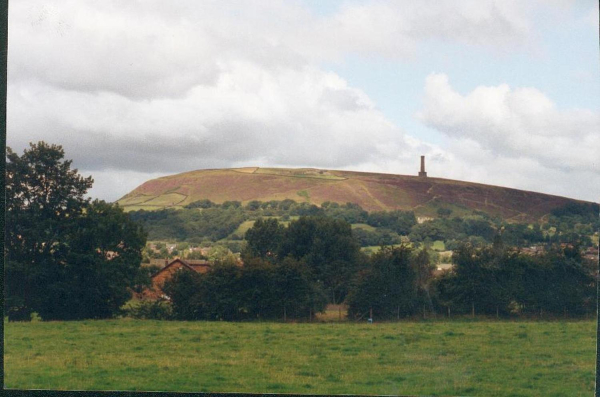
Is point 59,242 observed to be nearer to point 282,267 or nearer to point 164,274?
point 164,274

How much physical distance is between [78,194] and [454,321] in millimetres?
2665

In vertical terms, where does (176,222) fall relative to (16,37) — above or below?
below

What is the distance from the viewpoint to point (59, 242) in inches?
158

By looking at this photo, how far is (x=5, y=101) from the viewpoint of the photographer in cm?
251

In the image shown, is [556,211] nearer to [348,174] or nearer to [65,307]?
[348,174]

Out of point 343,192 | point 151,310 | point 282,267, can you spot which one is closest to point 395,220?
point 343,192

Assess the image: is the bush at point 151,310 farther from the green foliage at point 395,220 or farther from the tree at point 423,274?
the tree at point 423,274

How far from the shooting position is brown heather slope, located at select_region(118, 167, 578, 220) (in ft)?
13.2

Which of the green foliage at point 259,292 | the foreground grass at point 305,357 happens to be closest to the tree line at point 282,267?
the green foliage at point 259,292

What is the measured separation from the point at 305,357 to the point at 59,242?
1806 millimetres

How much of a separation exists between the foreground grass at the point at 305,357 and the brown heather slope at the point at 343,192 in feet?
2.58

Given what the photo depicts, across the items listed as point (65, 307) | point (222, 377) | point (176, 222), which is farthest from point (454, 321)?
point (65, 307)

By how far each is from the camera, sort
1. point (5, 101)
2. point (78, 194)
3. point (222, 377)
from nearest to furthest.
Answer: point (5, 101)
point (222, 377)
point (78, 194)

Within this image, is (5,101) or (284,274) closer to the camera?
(5,101)
